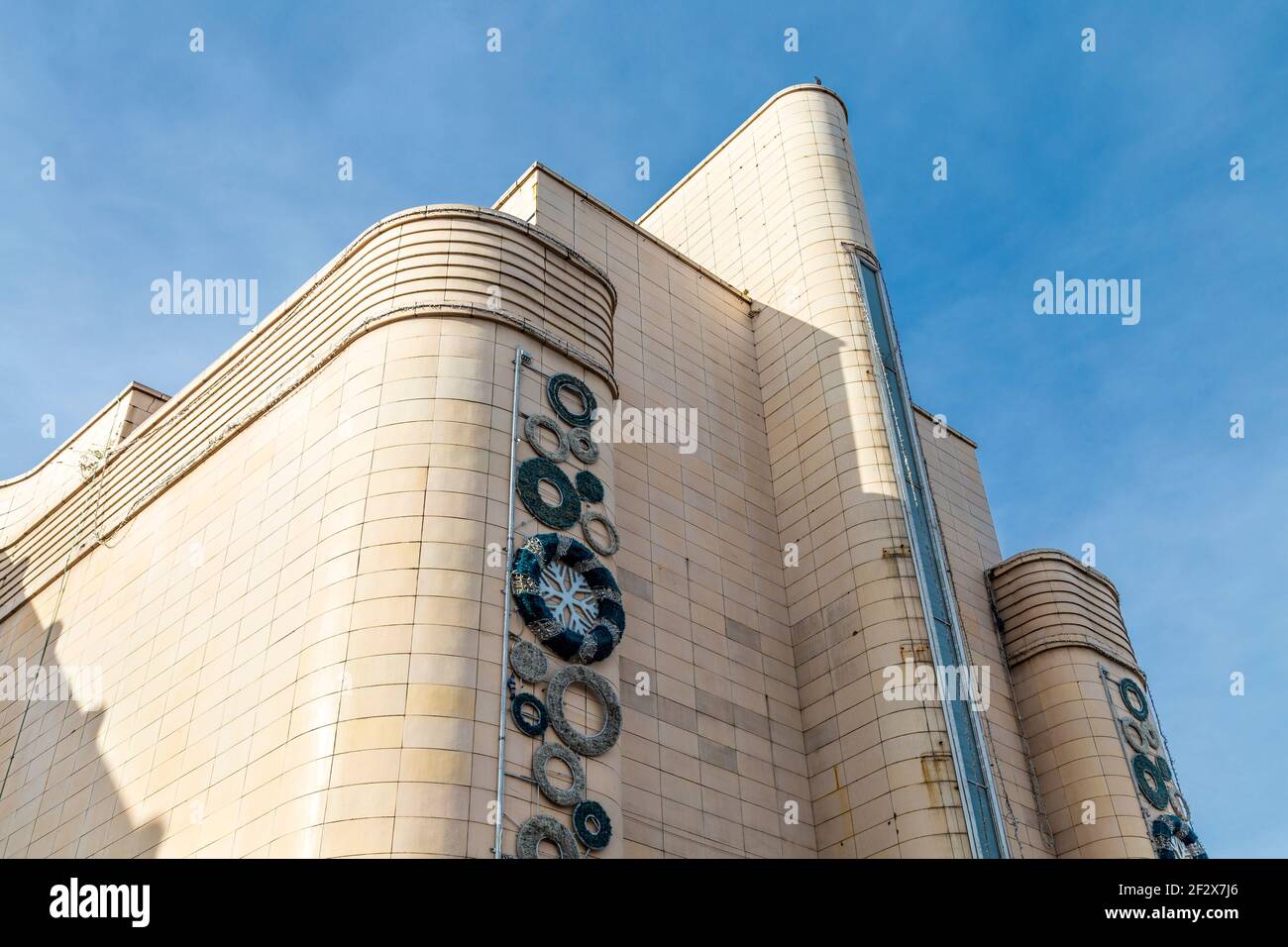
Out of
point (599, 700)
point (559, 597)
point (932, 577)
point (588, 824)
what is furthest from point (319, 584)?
point (932, 577)

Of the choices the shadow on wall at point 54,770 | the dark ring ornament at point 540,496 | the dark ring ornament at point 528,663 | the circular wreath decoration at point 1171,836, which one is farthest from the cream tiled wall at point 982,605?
the shadow on wall at point 54,770

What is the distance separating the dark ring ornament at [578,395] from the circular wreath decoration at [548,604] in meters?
3.13

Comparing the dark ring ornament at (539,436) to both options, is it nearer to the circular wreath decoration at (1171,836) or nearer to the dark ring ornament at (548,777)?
the dark ring ornament at (548,777)

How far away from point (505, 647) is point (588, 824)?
3.40 metres

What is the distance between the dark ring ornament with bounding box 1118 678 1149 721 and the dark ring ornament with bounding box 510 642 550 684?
2201 centimetres

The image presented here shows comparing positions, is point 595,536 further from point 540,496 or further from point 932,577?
point 932,577

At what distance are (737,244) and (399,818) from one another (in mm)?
24390

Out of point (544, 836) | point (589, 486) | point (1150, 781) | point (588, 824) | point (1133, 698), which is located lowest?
point (544, 836)

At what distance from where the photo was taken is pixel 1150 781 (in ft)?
120

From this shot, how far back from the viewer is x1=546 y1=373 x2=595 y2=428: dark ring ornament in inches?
1093

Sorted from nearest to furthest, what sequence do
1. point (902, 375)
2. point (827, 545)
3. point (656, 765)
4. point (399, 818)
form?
point (399, 818) < point (656, 765) < point (827, 545) < point (902, 375)

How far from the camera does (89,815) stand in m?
27.6
